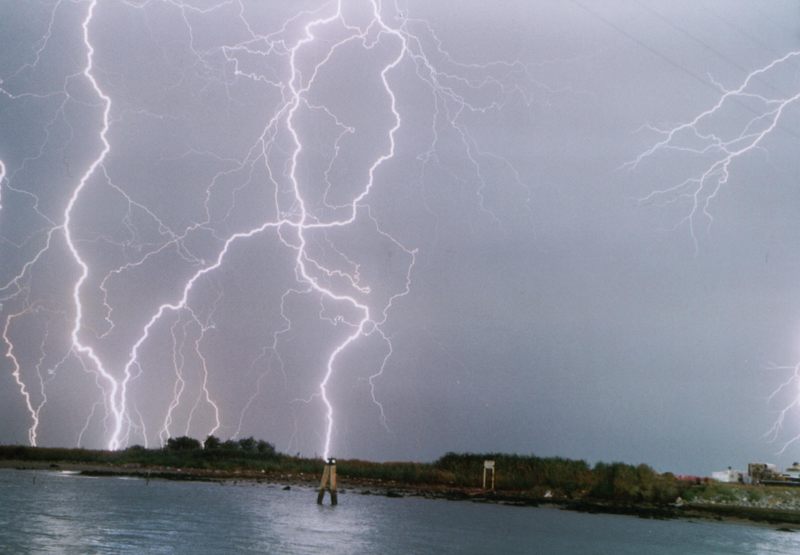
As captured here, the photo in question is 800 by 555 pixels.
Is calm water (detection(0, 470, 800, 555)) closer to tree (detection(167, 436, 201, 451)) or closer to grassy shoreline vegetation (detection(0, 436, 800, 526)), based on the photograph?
grassy shoreline vegetation (detection(0, 436, 800, 526))

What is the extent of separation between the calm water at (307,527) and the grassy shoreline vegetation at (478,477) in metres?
4.05

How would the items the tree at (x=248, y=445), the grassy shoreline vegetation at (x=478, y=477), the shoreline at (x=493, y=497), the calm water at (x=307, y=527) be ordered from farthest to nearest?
the tree at (x=248, y=445) → the grassy shoreline vegetation at (x=478, y=477) → the shoreline at (x=493, y=497) → the calm water at (x=307, y=527)

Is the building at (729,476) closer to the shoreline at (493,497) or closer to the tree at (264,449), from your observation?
the shoreline at (493,497)

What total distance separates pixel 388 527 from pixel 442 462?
26621 millimetres

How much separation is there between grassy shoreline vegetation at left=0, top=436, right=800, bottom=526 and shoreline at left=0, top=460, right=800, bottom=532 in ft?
0.18

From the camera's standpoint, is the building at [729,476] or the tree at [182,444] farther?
the tree at [182,444]

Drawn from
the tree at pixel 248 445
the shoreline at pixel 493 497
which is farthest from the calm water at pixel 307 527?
the tree at pixel 248 445

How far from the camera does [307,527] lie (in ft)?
79.1

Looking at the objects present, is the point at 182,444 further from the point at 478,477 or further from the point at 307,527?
the point at 307,527

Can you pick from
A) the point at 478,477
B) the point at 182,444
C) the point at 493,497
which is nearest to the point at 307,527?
the point at 493,497

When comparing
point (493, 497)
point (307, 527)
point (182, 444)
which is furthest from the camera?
point (182, 444)

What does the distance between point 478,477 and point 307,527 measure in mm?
25481

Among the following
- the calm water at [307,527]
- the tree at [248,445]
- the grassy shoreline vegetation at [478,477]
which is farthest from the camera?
the tree at [248,445]

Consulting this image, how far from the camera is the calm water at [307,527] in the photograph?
1900 cm
